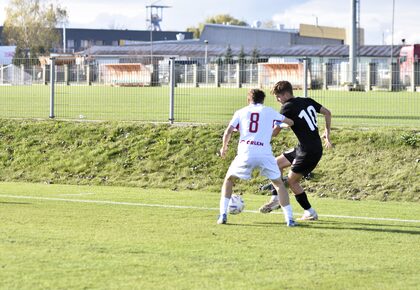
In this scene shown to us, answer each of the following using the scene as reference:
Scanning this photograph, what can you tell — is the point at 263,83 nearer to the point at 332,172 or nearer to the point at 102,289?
the point at 332,172

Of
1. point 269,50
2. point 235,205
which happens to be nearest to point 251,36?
point 269,50

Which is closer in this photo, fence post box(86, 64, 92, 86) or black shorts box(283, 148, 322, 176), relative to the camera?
black shorts box(283, 148, 322, 176)

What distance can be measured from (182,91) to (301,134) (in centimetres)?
1393

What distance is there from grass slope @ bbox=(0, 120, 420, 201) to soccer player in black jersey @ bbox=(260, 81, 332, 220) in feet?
13.4

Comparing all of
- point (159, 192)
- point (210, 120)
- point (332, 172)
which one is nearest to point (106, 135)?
point (210, 120)

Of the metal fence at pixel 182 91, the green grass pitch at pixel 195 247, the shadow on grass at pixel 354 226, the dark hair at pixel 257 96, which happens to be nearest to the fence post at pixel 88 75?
the metal fence at pixel 182 91

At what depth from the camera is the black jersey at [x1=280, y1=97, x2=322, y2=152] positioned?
39.9ft

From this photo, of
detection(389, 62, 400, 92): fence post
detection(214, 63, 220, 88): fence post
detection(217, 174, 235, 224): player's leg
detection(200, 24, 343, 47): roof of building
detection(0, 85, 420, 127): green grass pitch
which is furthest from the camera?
detection(200, 24, 343, 47): roof of building

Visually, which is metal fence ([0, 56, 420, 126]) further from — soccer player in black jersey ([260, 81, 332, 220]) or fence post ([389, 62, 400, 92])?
soccer player in black jersey ([260, 81, 332, 220])

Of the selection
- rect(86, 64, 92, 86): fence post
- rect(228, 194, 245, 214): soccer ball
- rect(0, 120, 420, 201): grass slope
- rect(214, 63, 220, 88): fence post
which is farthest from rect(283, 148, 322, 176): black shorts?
rect(214, 63, 220, 88): fence post

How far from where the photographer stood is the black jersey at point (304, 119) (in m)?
12.1

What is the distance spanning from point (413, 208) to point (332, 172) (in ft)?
9.35

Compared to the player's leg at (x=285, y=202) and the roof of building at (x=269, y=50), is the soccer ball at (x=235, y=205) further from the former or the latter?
the roof of building at (x=269, y=50)

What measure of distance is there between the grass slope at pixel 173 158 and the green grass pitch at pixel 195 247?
6.71 feet
